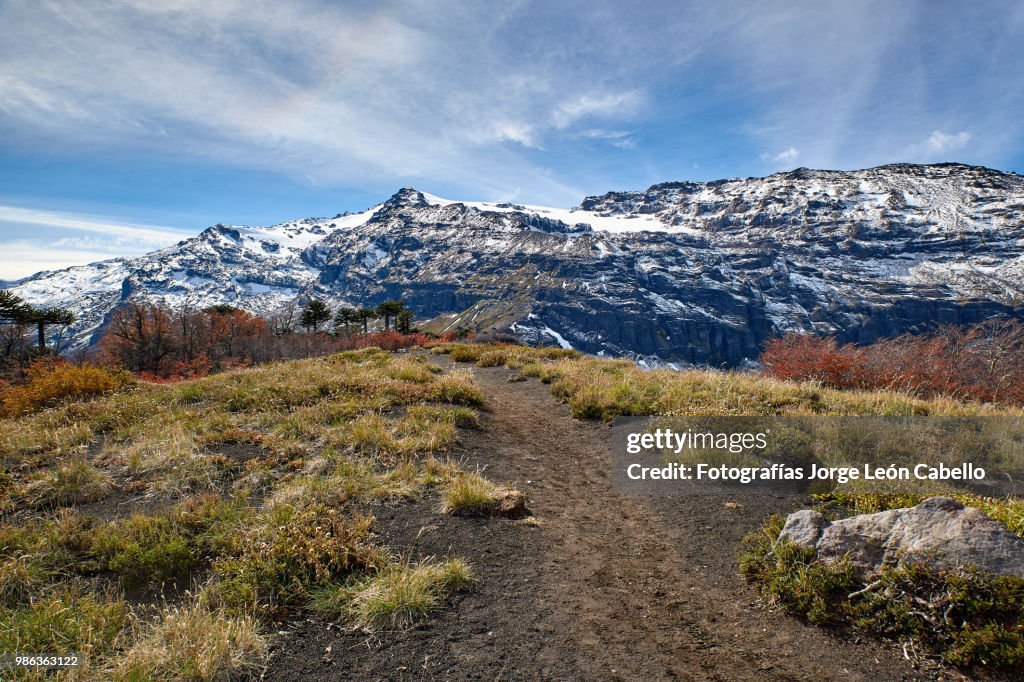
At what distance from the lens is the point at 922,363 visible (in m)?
20.5

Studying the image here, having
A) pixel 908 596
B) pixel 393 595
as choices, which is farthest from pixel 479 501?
pixel 908 596

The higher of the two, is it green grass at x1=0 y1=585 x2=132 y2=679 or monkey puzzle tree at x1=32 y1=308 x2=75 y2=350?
monkey puzzle tree at x1=32 y1=308 x2=75 y2=350

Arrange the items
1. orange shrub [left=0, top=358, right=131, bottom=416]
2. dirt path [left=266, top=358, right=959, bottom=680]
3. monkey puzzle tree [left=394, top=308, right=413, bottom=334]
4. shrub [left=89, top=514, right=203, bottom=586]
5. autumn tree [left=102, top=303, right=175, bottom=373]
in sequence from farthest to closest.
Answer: monkey puzzle tree [left=394, top=308, right=413, bottom=334], autumn tree [left=102, top=303, right=175, bottom=373], orange shrub [left=0, top=358, right=131, bottom=416], shrub [left=89, top=514, right=203, bottom=586], dirt path [left=266, top=358, right=959, bottom=680]

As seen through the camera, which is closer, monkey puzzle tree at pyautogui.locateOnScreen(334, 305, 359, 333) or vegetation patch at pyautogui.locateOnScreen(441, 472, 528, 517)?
vegetation patch at pyautogui.locateOnScreen(441, 472, 528, 517)

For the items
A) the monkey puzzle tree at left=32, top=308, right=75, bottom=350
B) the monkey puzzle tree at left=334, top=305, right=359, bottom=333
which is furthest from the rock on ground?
the monkey puzzle tree at left=334, top=305, right=359, bottom=333

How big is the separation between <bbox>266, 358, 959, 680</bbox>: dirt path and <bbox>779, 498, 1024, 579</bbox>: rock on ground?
0.92m

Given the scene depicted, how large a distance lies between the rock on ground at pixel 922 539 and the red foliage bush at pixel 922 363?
549 inches

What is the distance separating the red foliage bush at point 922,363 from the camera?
1791cm

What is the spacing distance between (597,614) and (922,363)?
75.3 ft

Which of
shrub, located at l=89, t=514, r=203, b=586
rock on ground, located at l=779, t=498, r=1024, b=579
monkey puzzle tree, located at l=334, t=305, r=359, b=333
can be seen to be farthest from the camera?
monkey puzzle tree, located at l=334, t=305, r=359, b=333

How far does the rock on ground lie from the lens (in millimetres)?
4527

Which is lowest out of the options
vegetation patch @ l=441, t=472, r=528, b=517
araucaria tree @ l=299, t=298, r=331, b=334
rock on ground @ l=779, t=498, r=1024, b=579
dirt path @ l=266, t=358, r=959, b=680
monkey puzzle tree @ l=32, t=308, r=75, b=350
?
dirt path @ l=266, t=358, r=959, b=680

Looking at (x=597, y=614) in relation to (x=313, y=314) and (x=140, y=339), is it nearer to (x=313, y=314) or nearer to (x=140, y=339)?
(x=140, y=339)

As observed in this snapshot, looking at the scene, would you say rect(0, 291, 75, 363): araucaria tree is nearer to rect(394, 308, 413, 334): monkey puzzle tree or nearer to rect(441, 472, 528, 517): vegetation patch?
rect(394, 308, 413, 334): monkey puzzle tree
